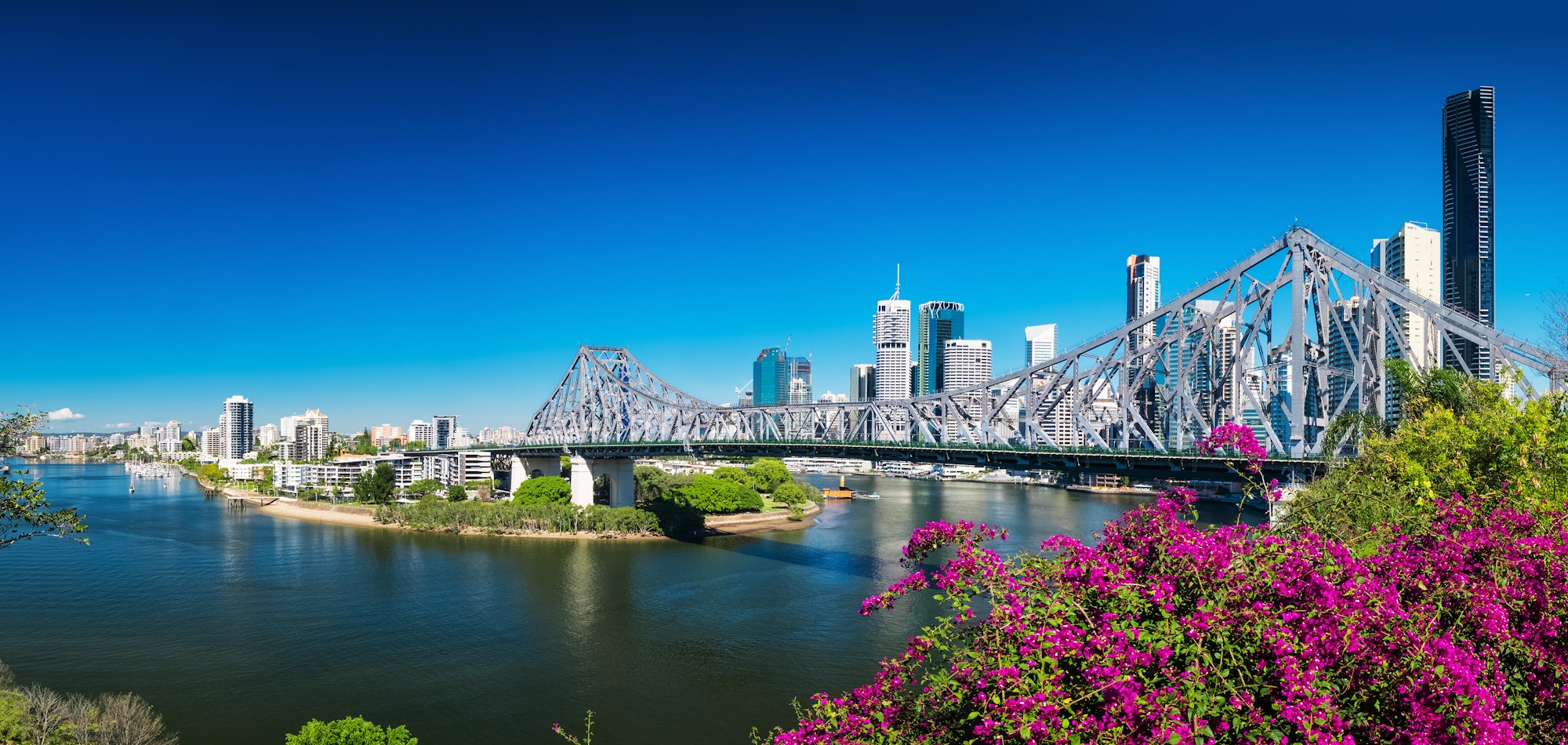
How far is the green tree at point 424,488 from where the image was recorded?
51750mm

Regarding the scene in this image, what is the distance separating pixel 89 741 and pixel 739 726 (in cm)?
935

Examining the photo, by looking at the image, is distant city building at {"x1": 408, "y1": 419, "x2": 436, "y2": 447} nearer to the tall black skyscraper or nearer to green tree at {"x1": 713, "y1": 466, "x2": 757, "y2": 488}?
green tree at {"x1": 713, "y1": 466, "x2": 757, "y2": 488}

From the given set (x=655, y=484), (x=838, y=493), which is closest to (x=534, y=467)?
(x=655, y=484)

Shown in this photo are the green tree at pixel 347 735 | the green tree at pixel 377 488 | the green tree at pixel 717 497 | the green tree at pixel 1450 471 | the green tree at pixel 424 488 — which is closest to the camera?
the green tree at pixel 1450 471

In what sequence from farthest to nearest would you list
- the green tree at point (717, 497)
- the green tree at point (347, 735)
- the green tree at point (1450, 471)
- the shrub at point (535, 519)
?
the green tree at point (717, 497)
the shrub at point (535, 519)
the green tree at point (347, 735)
the green tree at point (1450, 471)

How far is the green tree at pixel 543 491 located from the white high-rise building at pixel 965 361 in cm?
13507

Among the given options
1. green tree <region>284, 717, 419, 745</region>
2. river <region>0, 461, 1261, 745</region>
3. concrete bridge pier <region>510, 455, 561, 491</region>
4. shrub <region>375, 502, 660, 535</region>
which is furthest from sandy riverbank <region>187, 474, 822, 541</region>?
green tree <region>284, 717, 419, 745</region>

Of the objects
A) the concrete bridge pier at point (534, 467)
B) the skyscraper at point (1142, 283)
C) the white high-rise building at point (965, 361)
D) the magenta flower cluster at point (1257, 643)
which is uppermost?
the skyscraper at point (1142, 283)

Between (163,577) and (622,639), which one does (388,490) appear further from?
(622,639)

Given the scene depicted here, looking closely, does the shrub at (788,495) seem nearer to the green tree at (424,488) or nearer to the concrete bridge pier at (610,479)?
the concrete bridge pier at (610,479)

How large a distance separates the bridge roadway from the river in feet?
13.3

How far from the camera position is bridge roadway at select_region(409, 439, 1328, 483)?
73.4 ft

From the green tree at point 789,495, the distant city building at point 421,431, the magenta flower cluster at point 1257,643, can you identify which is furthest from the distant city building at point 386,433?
the magenta flower cluster at point 1257,643

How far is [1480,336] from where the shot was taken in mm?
20594
